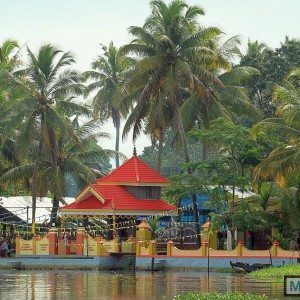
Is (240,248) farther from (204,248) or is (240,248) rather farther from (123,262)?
(123,262)

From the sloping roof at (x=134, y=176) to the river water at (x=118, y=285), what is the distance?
860 centimetres

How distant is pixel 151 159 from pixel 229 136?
67510mm

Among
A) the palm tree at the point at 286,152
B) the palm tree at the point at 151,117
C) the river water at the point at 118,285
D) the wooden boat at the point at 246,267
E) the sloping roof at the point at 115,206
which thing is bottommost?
the river water at the point at 118,285

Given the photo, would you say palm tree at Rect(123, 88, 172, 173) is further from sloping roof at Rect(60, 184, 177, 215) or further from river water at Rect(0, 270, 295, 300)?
river water at Rect(0, 270, 295, 300)

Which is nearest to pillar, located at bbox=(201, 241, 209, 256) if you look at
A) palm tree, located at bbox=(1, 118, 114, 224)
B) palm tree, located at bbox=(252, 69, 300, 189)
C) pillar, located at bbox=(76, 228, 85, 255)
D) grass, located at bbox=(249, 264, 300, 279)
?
grass, located at bbox=(249, 264, 300, 279)

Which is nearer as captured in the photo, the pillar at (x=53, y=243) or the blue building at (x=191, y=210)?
the pillar at (x=53, y=243)

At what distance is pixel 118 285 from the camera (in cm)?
4053

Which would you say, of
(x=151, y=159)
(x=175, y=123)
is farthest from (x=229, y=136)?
(x=151, y=159)

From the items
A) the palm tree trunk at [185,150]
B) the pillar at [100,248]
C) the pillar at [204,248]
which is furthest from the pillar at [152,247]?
the palm tree trunk at [185,150]

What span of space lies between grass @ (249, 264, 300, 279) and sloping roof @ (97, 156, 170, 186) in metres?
12.8

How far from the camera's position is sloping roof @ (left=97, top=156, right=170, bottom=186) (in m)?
58.0

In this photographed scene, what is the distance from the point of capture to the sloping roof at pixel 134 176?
5800cm

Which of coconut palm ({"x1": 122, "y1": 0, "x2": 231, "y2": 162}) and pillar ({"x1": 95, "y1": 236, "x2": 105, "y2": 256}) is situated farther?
coconut palm ({"x1": 122, "y1": 0, "x2": 231, "y2": 162})

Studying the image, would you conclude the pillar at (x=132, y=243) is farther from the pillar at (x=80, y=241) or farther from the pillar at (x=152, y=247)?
the pillar at (x=80, y=241)
